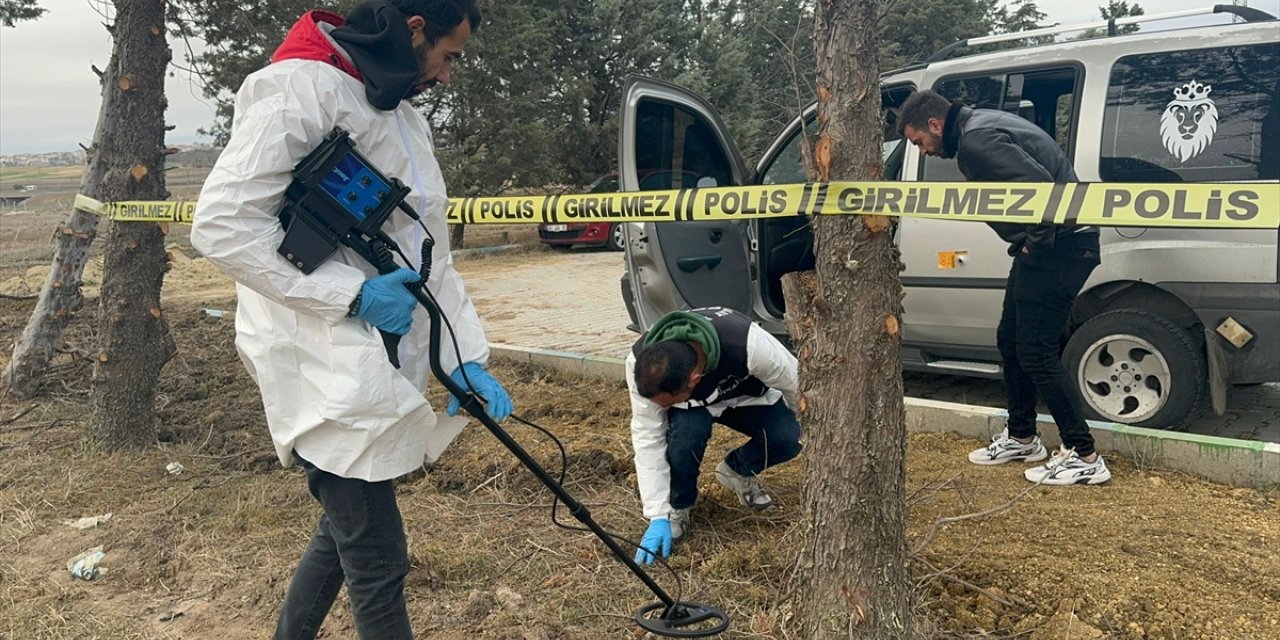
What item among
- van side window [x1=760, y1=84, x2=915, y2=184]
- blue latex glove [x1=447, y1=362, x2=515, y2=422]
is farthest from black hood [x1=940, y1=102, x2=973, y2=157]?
→ blue latex glove [x1=447, y1=362, x2=515, y2=422]

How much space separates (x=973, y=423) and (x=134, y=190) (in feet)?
14.8

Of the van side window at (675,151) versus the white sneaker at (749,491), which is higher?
the van side window at (675,151)

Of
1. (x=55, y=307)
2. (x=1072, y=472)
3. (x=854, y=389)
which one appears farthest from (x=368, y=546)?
(x=55, y=307)

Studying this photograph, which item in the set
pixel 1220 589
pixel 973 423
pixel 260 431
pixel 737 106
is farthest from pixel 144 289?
pixel 737 106

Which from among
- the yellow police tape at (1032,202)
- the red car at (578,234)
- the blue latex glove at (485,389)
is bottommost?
the red car at (578,234)

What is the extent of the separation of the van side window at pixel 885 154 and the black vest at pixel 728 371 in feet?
5.54

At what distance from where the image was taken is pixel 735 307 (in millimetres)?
5586

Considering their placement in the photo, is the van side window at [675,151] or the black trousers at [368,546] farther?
the van side window at [675,151]

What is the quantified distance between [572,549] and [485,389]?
1.11 m

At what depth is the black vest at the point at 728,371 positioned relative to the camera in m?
3.22

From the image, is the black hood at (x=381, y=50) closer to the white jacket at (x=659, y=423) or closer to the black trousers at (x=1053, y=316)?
the white jacket at (x=659, y=423)

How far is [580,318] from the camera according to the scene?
8.62 meters

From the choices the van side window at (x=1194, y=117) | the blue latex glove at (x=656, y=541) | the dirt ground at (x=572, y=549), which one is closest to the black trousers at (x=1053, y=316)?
the dirt ground at (x=572, y=549)

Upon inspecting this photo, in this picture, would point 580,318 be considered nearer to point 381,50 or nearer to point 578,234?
point 381,50
